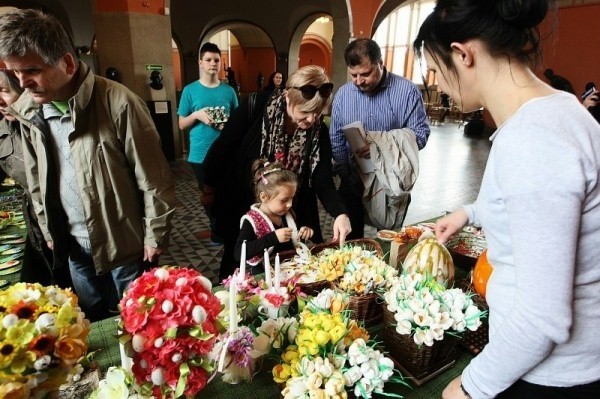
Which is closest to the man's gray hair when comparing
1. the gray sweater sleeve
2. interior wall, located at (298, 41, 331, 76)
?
the gray sweater sleeve

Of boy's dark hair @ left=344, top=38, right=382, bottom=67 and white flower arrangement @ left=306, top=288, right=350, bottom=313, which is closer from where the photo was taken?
white flower arrangement @ left=306, top=288, right=350, bottom=313

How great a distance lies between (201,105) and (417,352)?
10.6ft

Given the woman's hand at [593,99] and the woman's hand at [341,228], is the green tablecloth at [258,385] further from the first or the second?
the woman's hand at [593,99]

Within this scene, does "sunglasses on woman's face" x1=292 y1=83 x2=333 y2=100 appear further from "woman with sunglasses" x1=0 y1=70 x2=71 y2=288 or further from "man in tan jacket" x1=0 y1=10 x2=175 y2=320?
"woman with sunglasses" x1=0 y1=70 x2=71 y2=288

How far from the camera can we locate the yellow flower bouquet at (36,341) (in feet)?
2.09

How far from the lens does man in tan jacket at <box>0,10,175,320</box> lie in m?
1.42

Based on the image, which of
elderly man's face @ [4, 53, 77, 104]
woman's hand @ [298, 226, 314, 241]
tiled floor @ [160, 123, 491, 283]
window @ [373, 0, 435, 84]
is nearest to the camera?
elderly man's face @ [4, 53, 77, 104]

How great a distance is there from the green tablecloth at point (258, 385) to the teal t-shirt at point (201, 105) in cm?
262

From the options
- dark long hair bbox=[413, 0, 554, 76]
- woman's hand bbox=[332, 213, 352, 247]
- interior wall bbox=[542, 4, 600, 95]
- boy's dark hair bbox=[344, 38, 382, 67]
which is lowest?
woman's hand bbox=[332, 213, 352, 247]

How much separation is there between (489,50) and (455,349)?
2.97 feet

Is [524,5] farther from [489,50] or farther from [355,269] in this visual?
→ [355,269]

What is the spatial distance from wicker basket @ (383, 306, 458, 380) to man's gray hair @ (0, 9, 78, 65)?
4.99 feet

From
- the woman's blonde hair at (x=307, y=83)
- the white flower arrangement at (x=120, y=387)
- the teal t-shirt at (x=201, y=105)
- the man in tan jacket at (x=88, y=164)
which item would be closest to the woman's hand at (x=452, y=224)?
the woman's blonde hair at (x=307, y=83)

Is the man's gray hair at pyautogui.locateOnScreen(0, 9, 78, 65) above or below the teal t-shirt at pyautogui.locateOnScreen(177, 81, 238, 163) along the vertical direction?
above
